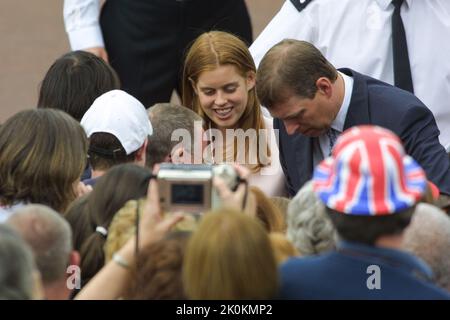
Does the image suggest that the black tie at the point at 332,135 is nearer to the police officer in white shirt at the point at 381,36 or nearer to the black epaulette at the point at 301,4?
the police officer in white shirt at the point at 381,36

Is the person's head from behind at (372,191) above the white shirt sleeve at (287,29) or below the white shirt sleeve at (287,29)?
below

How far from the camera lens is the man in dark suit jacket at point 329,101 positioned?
4.43 meters

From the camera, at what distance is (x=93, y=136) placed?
4402 millimetres

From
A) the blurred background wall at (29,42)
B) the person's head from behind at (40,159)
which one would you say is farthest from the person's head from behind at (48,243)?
the blurred background wall at (29,42)

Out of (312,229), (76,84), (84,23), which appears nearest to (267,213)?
(312,229)

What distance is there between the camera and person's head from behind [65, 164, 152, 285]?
137 inches

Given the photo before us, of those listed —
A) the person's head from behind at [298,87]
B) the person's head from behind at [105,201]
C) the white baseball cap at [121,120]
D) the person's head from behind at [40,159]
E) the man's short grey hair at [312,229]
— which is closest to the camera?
the man's short grey hair at [312,229]

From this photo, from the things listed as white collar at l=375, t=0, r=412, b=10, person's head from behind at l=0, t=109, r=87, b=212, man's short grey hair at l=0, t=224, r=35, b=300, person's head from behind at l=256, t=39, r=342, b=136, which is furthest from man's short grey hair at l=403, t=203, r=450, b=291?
white collar at l=375, t=0, r=412, b=10

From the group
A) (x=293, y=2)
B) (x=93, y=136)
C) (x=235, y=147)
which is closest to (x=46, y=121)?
(x=93, y=136)

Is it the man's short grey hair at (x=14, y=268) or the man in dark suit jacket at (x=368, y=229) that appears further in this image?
the man in dark suit jacket at (x=368, y=229)

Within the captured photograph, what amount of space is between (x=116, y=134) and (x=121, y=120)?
0.21 ft

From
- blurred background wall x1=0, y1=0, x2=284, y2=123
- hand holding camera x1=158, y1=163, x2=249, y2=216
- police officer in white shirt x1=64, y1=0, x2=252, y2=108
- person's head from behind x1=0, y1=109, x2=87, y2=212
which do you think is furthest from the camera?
blurred background wall x1=0, y1=0, x2=284, y2=123

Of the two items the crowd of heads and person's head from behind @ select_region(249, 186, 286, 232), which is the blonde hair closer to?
the crowd of heads
